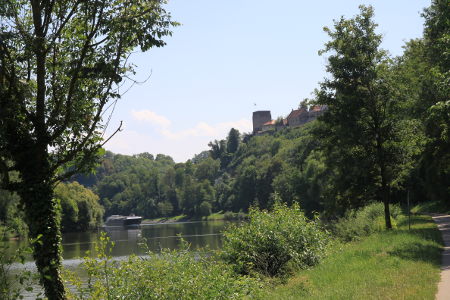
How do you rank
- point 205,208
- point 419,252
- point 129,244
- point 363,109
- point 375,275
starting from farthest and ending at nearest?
point 205,208 < point 129,244 < point 363,109 < point 419,252 < point 375,275

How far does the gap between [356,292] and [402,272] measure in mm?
2522

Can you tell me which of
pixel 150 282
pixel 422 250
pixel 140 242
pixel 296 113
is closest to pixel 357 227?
pixel 422 250

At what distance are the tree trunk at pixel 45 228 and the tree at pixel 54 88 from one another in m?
0.02

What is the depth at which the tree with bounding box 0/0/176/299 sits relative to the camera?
29.4 feet

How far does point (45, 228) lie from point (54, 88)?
8.55 feet

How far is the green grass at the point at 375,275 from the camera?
10836mm

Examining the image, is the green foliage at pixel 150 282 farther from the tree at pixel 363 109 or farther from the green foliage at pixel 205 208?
the green foliage at pixel 205 208

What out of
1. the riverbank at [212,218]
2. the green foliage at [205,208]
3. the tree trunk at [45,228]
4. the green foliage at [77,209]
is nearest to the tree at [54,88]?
the tree trunk at [45,228]

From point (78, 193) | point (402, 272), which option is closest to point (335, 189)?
point (402, 272)

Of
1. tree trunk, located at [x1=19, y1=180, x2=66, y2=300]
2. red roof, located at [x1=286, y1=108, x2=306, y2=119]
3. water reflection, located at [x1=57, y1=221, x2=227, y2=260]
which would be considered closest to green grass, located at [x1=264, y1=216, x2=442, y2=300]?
water reflection, located at [x1=57, y1=221, x2=227, y2=260]

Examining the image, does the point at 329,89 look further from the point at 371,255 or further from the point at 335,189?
the point at 371,255

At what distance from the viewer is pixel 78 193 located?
101 m

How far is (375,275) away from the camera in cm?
1259

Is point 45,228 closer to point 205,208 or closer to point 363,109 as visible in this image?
point 363,109
